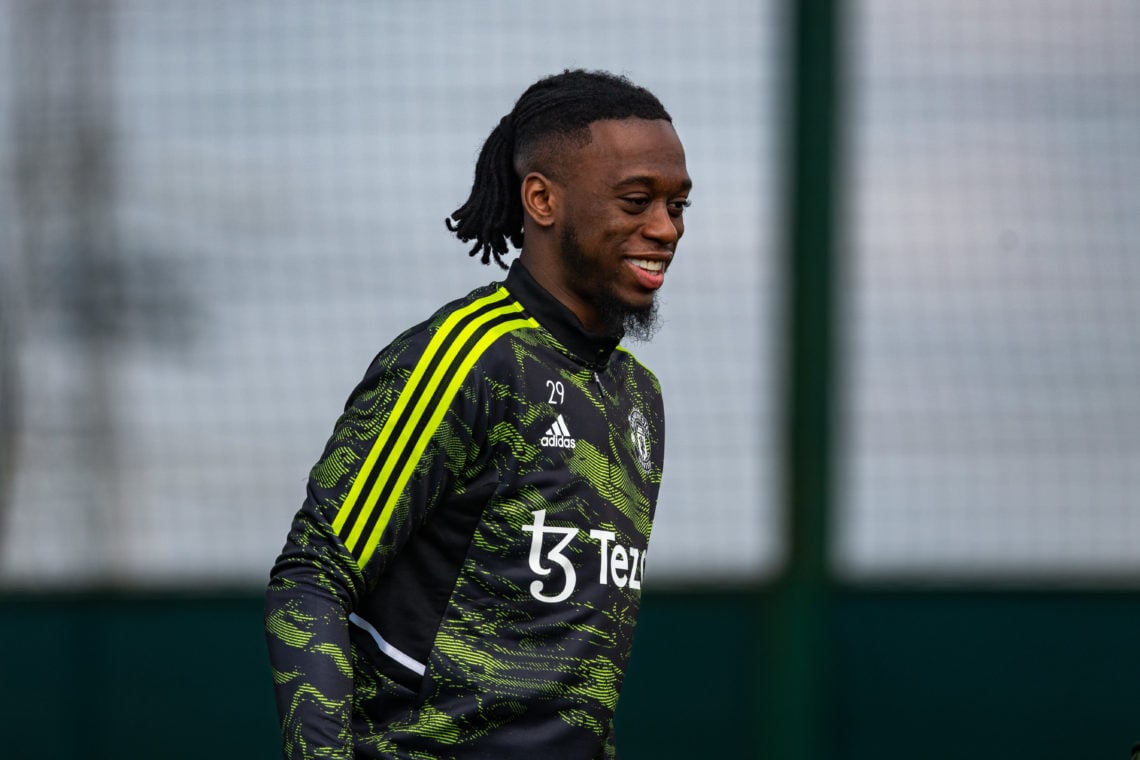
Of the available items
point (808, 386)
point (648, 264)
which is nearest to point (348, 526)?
point (648, 264)

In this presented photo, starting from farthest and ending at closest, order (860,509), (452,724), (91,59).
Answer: (91,59), (860,509), (452,724)

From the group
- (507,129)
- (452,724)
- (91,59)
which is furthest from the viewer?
(91,59)

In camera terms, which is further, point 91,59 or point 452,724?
point 91,59

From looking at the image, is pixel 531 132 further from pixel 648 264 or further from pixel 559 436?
pixel 559 436

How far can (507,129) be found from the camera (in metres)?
2.61

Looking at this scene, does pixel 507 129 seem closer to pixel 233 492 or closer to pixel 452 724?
pixel 452 724

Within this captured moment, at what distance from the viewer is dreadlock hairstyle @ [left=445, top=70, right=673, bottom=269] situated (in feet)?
8.15

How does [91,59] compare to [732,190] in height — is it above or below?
above

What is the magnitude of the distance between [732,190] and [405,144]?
3.25ft

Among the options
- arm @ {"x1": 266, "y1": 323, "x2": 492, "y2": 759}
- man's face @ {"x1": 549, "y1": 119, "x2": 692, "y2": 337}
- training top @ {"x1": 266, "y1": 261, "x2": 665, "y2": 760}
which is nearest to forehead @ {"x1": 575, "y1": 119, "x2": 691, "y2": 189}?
man's face @ {"x1": 549, "y1": 119, "x2": 692, "y2": 337}

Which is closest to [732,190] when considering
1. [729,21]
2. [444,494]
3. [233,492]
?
[729,21]

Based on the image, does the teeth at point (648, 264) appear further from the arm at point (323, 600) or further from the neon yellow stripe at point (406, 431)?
the arm at point (323, 600)

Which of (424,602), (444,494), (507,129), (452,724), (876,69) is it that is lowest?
(452,724)

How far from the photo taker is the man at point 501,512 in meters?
2.21
